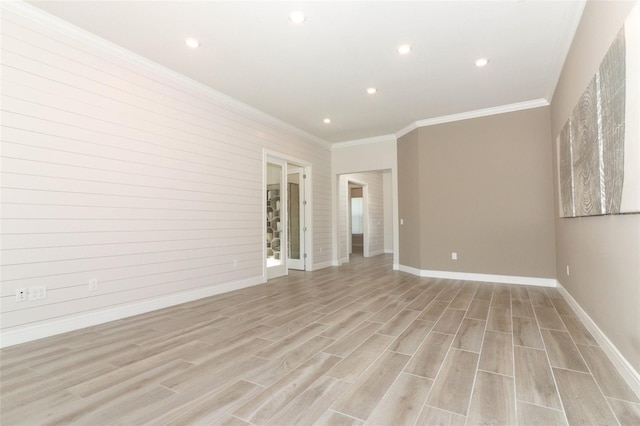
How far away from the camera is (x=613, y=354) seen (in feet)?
6.89

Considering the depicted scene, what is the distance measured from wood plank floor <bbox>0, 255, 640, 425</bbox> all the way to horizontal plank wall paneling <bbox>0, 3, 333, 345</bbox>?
0.43 meters

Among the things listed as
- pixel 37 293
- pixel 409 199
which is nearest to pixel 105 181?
pixel 37 293

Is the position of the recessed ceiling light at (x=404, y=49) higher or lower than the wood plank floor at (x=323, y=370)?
higher

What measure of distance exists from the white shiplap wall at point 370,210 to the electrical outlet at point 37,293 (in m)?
5.85

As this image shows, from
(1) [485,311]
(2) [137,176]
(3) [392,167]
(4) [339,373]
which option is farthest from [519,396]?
(3) [392,167]

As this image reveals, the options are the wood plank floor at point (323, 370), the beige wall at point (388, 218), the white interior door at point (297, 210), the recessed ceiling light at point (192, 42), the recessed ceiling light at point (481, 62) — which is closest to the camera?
the wood plank floor at point (323, 370)

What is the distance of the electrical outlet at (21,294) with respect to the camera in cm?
254

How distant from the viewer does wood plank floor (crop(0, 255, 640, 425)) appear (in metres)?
1.58

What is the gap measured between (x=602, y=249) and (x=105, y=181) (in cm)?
454

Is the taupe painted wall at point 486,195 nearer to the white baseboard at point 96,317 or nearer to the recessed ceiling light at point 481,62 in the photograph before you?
the recessed ceiling light at point 481,62

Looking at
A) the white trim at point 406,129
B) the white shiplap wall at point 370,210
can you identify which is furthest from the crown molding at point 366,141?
the white shiplap wall at point 370,210

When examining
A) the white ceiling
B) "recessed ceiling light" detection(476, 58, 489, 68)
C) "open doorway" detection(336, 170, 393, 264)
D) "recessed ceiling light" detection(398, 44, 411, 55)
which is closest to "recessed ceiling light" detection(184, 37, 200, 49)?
the white ceiling

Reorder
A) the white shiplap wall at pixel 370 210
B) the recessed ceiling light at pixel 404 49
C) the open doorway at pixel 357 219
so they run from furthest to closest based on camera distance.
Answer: the open doorway at pixel 357 219, the white shiplap wall at pixel 370 210, the recessed ceiling light at pixel 404 49

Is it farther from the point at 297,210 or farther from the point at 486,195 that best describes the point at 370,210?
the point at 486,195
